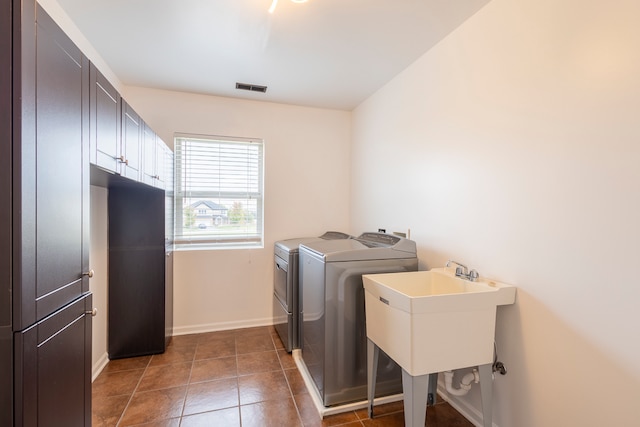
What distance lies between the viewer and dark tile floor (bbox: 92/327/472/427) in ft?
6.02

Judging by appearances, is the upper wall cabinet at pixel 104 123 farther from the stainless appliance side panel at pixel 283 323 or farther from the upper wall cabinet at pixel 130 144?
the stainless appliance side panel at pixel 283 323

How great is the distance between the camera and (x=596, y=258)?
1.22m

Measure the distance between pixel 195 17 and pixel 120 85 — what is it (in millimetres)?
1441

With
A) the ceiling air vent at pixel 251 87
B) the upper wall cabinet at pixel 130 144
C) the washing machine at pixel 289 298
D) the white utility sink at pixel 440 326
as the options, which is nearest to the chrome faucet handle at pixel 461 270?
the white utility sink at pixel 440 326

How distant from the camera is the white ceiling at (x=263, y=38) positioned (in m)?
1.75

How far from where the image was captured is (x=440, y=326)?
56.9 inches

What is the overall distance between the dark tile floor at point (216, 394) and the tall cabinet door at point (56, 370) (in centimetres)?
76

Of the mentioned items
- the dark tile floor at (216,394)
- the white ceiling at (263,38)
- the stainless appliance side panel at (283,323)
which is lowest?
the dark tile floor at (216,394)

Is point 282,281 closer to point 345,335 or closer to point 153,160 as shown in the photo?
point 345,335

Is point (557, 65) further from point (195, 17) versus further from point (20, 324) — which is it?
point (20, 324)

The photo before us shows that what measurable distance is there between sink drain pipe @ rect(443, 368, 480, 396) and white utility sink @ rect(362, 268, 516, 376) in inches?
11.1

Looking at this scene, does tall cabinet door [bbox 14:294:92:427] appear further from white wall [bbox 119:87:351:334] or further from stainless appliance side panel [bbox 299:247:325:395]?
white wall [bbox 119:87:351:334]

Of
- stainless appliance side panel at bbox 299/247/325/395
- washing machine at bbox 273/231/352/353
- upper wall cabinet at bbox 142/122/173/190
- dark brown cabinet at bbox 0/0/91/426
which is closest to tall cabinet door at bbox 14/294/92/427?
dark brown cabinet at bbox 0/0/91/426

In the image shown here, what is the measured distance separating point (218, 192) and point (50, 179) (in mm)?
2250
